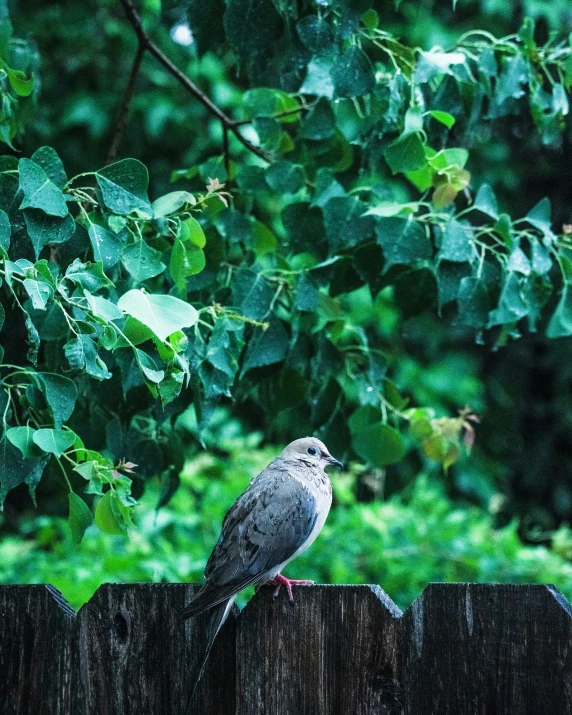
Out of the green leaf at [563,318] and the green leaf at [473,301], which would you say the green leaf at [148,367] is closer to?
the green leaf at [473,301]

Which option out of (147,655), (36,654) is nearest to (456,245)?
(147,655)

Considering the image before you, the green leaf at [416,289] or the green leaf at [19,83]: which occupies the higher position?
the green leaf at [19,83]

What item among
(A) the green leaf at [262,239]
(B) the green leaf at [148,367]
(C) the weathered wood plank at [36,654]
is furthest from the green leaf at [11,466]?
(A) the green leaf at [262,239]

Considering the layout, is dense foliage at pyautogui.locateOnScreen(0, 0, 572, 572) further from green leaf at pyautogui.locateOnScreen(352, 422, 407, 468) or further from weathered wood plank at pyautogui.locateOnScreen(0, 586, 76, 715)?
weathered wood plank at pyautogui.locateOnScreen(0, 586, 76, 715)

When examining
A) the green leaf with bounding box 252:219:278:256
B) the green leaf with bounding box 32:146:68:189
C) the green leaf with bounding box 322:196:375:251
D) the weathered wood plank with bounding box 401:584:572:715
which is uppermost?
the green leaf with bounding box 252:219:278:256

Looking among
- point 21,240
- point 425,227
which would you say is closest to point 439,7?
point 425,227

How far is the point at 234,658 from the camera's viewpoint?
2160mm

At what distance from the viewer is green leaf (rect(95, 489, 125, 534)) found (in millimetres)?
2191

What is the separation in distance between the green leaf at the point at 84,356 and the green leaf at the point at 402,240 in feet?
3.42

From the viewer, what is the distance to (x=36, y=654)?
7.30 feet

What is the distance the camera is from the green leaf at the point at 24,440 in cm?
210

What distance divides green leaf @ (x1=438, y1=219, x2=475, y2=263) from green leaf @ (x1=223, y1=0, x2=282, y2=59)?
0.76 meters

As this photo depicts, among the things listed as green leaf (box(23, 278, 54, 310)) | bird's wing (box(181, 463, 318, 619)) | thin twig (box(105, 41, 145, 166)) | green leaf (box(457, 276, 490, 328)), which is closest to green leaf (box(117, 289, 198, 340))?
green leaf (box(23, 278, 54, 310))

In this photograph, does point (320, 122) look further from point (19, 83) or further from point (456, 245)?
point (19, 83)
